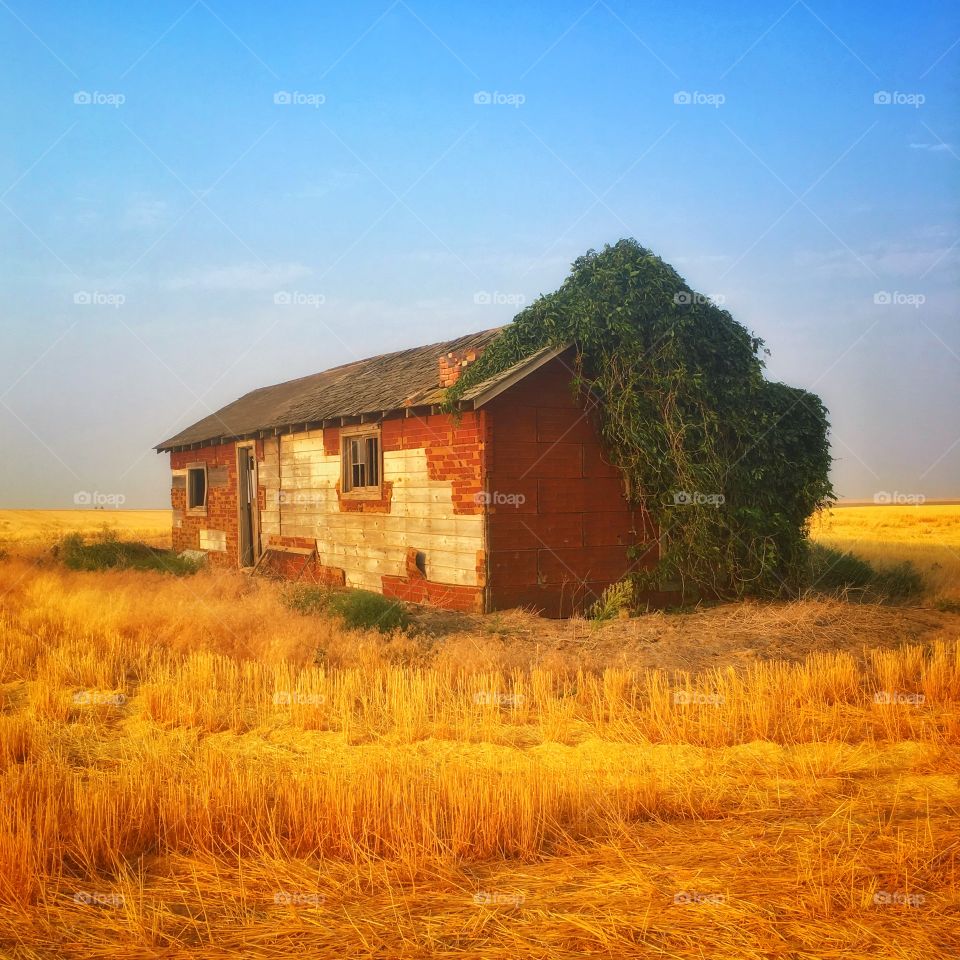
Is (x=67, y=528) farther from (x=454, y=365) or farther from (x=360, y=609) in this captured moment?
(x=360, y=609)

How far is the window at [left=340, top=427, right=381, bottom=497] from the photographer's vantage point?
614 inches

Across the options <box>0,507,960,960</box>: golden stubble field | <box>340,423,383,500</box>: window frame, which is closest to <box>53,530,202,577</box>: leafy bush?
<box>340,423,383,500</box>: window frame

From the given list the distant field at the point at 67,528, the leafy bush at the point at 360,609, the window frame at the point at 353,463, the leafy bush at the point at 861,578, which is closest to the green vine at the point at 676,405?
the leafy bush at the point at 861,578

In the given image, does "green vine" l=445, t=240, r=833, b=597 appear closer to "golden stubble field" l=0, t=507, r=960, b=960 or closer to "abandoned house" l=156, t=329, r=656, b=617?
"abandoned house" l=156, t=329, r=656, b=617

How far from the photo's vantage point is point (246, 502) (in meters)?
21.0

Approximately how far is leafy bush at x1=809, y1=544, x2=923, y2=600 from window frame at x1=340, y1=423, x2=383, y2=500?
7.97 metres

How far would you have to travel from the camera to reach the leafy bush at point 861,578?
601 inches

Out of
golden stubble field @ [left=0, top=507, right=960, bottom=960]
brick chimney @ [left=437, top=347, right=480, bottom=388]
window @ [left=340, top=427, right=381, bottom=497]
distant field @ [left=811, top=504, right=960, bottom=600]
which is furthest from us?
distant field @ [left=811, top=504, right=960, bottom=600]

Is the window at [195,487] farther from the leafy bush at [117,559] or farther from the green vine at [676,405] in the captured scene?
the green vine at [676,405]

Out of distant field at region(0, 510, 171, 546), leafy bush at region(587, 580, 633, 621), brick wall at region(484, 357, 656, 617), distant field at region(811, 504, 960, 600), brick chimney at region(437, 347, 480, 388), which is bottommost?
distant field at region(811, 504, 960, 600)

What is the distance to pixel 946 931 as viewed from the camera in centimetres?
353

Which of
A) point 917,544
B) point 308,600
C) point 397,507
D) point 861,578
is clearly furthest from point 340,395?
point 917,544

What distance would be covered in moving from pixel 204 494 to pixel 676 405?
1534 centimetres

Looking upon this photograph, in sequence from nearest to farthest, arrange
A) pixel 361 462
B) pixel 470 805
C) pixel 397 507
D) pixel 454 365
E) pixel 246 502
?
1. pixel 470 805
2. pixel 454 365
3. pixel 397 507
4. pixel 361 462
5. pixel 246 502
